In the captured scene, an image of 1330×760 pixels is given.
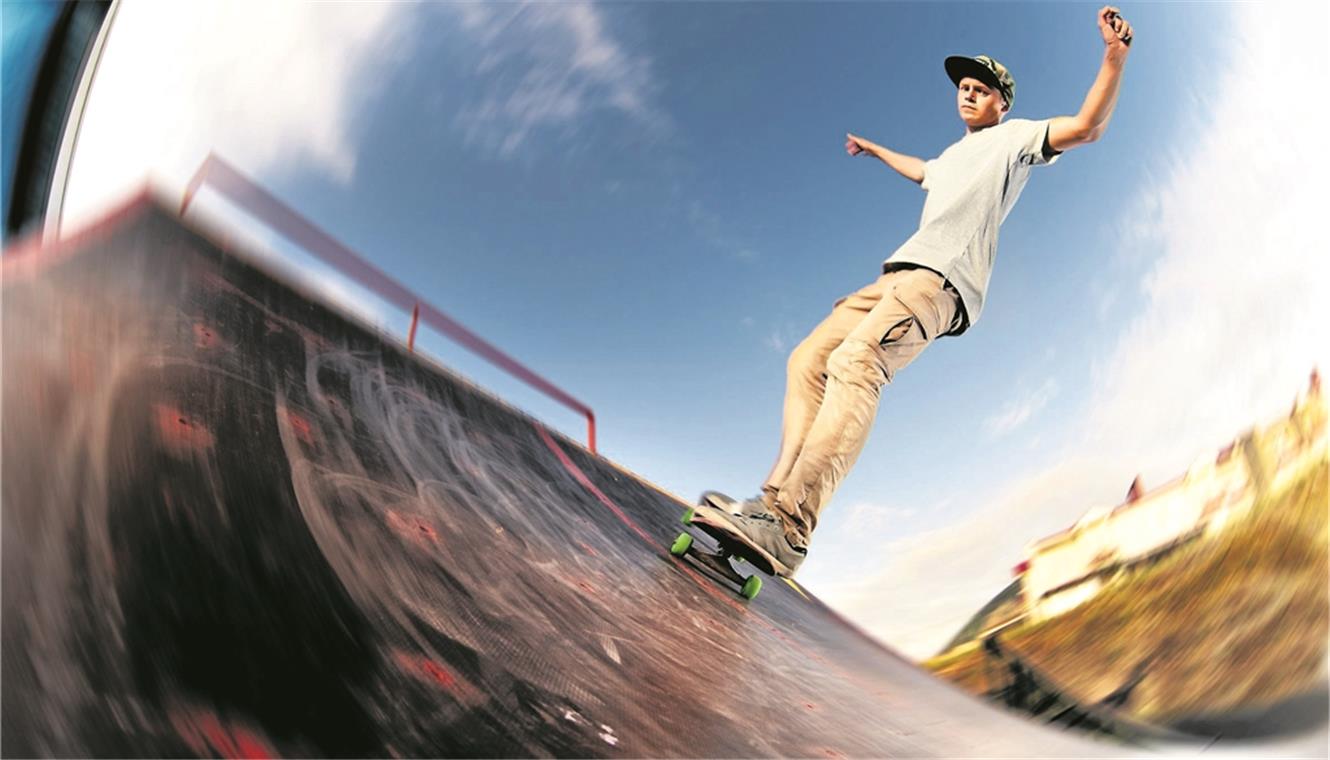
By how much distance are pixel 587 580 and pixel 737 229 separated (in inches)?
35.2

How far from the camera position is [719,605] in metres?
1.94

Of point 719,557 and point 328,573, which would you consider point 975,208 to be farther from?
point 328,573

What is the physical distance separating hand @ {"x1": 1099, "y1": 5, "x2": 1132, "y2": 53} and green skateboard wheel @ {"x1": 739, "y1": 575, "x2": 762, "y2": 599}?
1478 mm

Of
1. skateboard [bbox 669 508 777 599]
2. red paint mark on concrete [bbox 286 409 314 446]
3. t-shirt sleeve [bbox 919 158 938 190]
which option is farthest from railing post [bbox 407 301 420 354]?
t-shirt sleeve [bbox 919 158 938 190]

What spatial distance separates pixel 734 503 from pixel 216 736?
1.12 metres

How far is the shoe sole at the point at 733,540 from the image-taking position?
1875 mm

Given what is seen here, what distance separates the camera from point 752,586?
2.02 m

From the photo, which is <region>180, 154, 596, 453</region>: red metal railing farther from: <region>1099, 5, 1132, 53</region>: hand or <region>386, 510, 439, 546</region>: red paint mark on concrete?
<region>1099, 5, 1132, 53</region>: hand

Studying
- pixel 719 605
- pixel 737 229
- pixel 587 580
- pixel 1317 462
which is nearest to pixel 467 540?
pixel 587 580

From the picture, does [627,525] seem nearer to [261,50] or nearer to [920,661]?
[920,661]

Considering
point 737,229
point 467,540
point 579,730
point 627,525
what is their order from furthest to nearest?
1. point 627,525
2. point 737,229
3. point 467,540
4. point 579,730

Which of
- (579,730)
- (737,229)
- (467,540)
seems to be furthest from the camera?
(737,229)

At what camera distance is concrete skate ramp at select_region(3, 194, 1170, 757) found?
119cm

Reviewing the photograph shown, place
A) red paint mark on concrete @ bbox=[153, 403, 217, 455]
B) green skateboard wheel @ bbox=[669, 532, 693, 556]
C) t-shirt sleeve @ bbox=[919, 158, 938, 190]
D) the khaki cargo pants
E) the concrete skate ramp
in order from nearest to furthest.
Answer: the concrete skate ramp
red paint mark on concrete @ bbox=[153, 403, 217, 455]
the khaki cargo pants
t-shirt sleeve @ bbox=[919, 158, 938, 190]
green skateboard wheel @ bbox=[669, 532, 693, 556]
